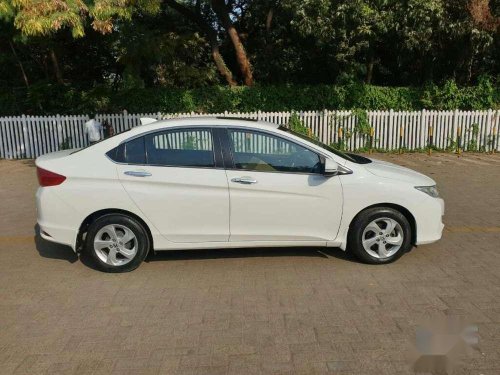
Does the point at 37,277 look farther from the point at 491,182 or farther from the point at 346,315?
the point at 491,182

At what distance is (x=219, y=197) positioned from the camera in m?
4.56

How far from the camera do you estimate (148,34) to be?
1416 centimetres

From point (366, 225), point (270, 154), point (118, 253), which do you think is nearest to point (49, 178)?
point (118, 253)

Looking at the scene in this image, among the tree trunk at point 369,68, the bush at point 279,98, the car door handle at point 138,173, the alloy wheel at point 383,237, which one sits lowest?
the alloy wheel at point 383,237

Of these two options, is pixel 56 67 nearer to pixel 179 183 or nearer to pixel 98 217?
pixel 98 217

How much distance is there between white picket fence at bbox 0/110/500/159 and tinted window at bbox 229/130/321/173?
27.8 feet

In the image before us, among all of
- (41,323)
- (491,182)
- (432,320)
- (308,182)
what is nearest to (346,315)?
(432,320)

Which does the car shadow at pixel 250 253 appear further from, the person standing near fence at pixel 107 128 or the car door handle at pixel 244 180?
the person standing near fence at pixel 107 128

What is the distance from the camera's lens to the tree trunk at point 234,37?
1541 cm

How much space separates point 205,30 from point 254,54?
2460 millimetres

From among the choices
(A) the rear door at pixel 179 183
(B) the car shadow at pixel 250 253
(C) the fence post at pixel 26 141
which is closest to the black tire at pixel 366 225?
(B) the car shadow at pixel 250 253

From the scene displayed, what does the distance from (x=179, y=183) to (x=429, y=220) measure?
264cm

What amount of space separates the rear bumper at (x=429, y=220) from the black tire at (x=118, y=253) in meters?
2.85

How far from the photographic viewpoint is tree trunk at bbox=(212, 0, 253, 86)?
15.4m
